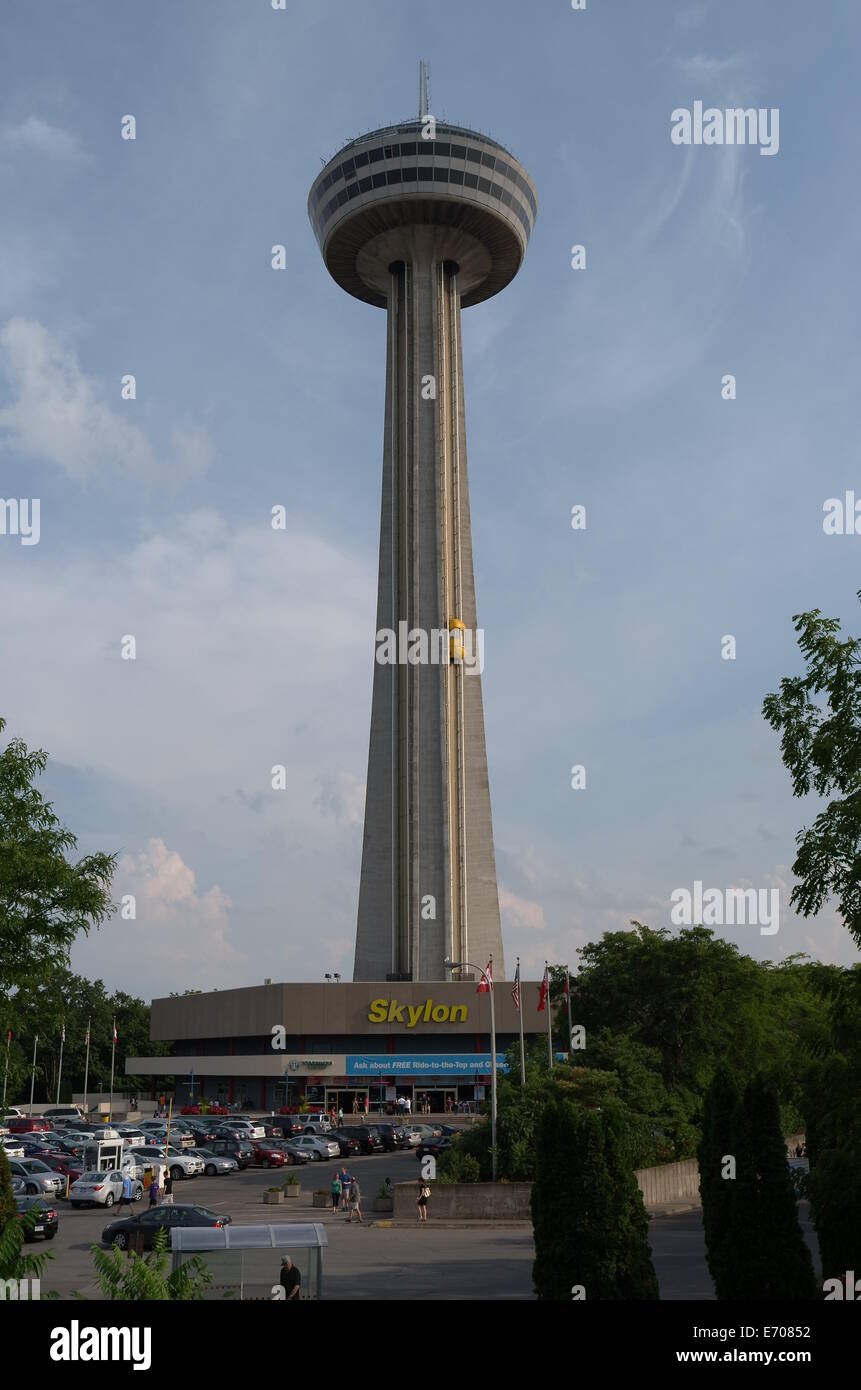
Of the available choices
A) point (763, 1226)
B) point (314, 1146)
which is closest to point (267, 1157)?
point (314, 1146)

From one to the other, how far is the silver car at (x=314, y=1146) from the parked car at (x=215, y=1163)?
592cm

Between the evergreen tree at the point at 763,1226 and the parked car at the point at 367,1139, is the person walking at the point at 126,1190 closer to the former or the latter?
the parked car at the point at 367,1139

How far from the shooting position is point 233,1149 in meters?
56.2

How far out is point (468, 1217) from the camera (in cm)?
3841

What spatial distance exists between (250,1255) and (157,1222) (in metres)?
12.5

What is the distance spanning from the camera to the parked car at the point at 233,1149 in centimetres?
5600

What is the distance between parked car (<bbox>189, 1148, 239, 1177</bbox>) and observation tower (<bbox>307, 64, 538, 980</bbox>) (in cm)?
3957

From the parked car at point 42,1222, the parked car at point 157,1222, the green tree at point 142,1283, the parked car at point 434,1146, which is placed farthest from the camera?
the parked car at point 434,1146

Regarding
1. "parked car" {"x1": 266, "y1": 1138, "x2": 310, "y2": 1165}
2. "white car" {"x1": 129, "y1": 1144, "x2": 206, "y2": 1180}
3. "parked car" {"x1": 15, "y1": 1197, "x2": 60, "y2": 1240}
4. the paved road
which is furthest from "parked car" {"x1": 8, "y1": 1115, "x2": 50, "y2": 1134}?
"parked car" {"x1": 15, "y1": 1197, "x2": 60, "y2": 1240}

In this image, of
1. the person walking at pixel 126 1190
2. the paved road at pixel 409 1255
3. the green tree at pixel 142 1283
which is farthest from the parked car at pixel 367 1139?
the green tree at pixel 142 1283

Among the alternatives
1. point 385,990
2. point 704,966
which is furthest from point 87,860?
point 385,990

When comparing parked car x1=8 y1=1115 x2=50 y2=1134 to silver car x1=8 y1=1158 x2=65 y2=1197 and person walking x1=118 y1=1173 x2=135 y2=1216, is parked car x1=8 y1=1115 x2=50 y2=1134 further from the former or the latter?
person walking x1=118 y1=1173 x2=135 y2=1216
